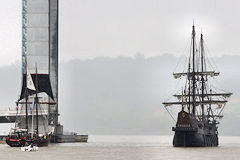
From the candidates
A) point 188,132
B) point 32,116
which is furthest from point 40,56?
point 188,132

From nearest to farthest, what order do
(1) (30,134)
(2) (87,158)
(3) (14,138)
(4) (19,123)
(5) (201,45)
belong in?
(2) (87,158) < (3) (14,138) < (1) (30,134) < (5) (201,45) < (4) (19,123)

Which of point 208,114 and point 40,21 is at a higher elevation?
point 40,21

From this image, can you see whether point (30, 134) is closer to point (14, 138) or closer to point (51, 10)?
point (14, 138)

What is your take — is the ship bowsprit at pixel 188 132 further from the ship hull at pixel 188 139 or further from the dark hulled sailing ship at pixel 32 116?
the dark hulled sailing ship at pixel 32 116

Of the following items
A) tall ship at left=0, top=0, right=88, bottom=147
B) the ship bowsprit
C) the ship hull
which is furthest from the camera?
Result: tall ship at left=0, top=0, right=88, bottom=147

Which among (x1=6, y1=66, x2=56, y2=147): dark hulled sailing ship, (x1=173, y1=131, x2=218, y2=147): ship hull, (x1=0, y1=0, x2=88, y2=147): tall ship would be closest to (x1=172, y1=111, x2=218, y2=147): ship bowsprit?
(x1=173, y1=131, x2=218, y2=147): ship hull

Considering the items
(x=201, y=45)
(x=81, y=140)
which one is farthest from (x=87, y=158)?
(x=81, y=140)

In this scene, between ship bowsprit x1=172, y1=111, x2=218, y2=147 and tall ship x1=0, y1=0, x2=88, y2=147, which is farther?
tall ship x1=0, y1=0, x2=88, y2=147

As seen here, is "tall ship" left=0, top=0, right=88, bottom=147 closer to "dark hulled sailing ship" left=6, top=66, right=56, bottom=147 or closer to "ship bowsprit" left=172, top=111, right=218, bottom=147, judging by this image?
"dark hulled sailing ship" left=6, top=66, right=56, bottom=147

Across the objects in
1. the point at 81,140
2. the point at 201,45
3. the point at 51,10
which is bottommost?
the point at 81,140

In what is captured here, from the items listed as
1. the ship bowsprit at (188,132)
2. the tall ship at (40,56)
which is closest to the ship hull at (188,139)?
the ship bowsprit at (188,132)

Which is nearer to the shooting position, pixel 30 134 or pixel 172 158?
pixel 172 158

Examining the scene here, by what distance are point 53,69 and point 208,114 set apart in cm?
3868

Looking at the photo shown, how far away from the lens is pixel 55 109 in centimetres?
14500
